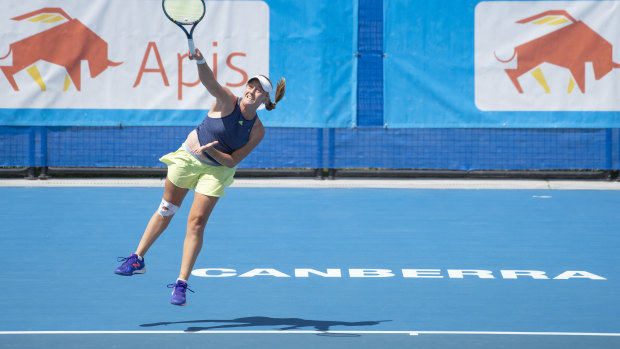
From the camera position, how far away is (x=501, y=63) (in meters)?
14.5

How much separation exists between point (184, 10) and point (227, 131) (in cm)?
86

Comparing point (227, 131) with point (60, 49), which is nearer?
point (227, 131)

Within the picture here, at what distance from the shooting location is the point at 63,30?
14.4m

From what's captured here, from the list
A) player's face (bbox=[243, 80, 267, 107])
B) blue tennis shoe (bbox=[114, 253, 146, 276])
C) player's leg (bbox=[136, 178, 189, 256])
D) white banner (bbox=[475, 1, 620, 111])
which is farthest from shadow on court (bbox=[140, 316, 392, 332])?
white banner (bbox=[475, 1, 620, 111])

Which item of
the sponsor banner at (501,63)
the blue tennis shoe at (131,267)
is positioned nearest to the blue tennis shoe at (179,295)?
the blue tennis shoe at (131,267)

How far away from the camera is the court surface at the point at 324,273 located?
20.4ft

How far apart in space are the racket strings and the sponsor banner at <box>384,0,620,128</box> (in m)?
7.74

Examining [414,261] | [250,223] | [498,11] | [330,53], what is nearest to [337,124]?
[330,53]

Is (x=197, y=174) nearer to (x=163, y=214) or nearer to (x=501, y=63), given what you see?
(x=163, y=214)

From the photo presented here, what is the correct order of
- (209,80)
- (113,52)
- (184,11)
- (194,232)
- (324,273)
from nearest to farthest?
1. (209,80)
2. (194,232)
3. (184,11)
4. (324,273)
5. (113,52)

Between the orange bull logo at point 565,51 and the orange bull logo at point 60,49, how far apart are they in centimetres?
565

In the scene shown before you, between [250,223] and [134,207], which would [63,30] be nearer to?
[134,207]

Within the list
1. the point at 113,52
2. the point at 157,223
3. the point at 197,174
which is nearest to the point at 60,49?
the point at 113,52

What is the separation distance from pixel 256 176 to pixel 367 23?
2.70 m
